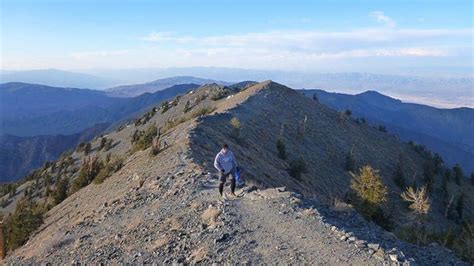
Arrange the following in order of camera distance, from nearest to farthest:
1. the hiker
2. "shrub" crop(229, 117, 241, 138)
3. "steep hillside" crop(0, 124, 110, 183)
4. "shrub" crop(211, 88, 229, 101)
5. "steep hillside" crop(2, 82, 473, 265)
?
1. "steep hillside" crop(2, 82, 473, 265)
2. the hiker
3. "shrub" crop(229, 117, 241, 138)
4. "shrub" crop(211, 88, 229, 101)
5. "steep hillside" crop(0, 124, 110, 183)

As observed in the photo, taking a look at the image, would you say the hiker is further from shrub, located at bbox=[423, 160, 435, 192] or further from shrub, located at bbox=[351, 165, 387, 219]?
shrub, located at bbox=[423, 160, 435, 192]

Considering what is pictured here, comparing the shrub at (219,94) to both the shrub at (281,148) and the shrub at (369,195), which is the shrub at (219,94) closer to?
the shrub at (281,148)

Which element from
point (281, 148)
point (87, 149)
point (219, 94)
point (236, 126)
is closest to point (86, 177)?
point (236, 126)

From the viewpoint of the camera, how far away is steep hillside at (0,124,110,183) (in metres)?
132

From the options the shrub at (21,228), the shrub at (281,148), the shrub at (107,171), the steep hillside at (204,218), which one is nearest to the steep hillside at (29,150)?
the shrub at (281,148)

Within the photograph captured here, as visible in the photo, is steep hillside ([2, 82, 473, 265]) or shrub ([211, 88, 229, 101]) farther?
shrub ([211, 88, 229, 101])

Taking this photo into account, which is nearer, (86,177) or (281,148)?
(86,177)

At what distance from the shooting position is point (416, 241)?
17.2 meters

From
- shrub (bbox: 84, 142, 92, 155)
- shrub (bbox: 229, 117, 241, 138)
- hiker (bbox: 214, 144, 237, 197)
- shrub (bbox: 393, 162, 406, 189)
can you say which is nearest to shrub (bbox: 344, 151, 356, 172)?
shrub (bbox: 393, 162, 406, 189)

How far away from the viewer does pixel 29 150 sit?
152 m

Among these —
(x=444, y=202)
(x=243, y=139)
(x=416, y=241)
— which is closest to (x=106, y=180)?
(x=243, y=139)

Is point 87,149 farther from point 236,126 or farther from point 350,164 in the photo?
point 350,164

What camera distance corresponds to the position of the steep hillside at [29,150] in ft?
432

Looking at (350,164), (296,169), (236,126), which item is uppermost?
(236,126)
